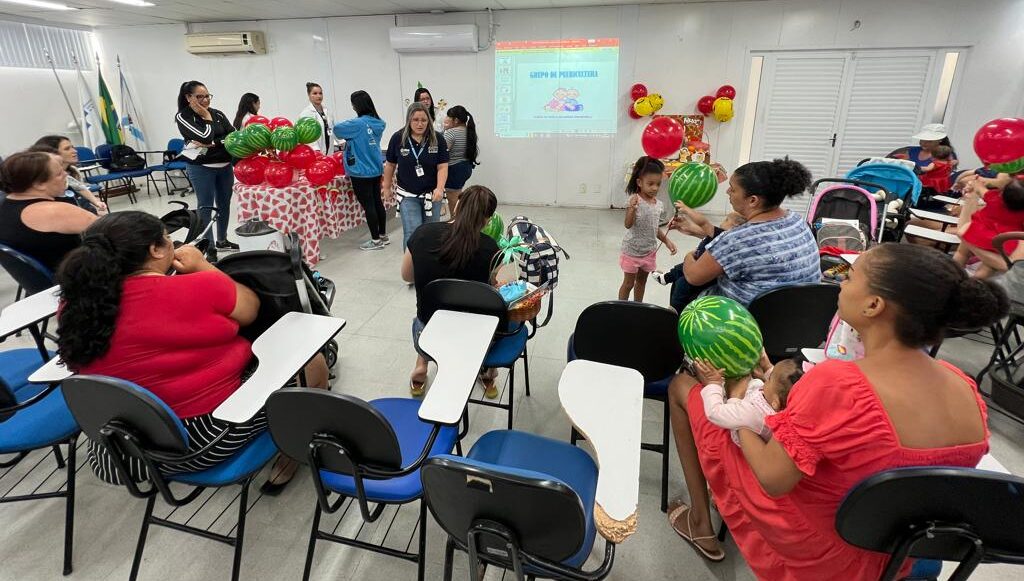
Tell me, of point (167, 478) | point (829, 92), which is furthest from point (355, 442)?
point (829, 92)

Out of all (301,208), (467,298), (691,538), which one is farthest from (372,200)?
(691,538)

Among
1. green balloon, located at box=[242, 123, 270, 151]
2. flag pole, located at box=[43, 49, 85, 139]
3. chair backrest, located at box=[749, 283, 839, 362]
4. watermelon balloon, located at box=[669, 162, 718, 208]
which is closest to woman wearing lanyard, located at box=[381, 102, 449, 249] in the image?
green balloon, located at box=[242, 123, 270, 151]

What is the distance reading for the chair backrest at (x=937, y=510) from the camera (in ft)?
2.94

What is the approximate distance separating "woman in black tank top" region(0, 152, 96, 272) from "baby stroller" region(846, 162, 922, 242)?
5.32 meters

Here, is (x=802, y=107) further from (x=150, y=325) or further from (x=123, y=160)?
(x=123, y=160)

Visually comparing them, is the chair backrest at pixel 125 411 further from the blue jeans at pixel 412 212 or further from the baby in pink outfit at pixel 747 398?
the blue jeans at pixel 412 212

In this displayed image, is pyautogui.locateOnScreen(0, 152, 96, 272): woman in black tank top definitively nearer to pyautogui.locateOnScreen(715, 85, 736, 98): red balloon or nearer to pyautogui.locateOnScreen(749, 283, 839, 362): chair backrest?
pyautogui.locateOnScreen(749, 283, 839, 362): chair backrest

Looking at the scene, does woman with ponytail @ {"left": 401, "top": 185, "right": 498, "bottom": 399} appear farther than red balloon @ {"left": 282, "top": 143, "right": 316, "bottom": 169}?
No

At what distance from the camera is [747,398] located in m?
1.27

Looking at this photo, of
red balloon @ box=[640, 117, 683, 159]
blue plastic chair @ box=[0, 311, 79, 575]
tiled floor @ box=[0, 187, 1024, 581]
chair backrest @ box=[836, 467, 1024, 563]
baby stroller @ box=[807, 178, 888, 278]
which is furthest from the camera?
red balloon @ box=[640, 117, 683, 159]

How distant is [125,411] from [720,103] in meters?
6.13

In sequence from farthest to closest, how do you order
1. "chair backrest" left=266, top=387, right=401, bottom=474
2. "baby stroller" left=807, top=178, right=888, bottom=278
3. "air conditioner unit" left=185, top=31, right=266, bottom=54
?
1. "air conditioner unit" left=185, top=31, right=266, bottom=54
2. "baby stroller" left=807, top=178, right=888, bottom=278
3. "chair backrest" left=266, top=387, right=401, bottom=474

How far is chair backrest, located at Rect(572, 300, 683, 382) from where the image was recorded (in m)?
1.71

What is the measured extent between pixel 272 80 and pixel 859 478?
27.2 feet
